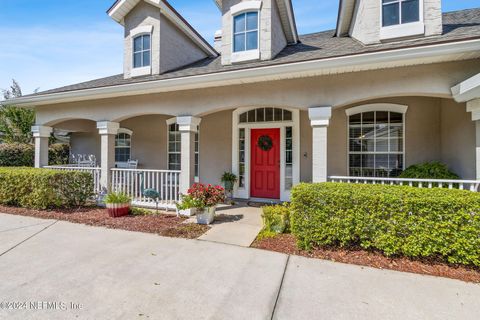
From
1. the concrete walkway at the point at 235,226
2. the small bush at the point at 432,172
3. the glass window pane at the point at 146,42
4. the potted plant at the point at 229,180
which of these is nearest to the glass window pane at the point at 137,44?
the glass window pane at the point at 146,42

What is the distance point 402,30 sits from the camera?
17.4 ft

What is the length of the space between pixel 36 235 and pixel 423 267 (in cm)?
672

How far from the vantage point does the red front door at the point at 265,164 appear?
734 centimetres

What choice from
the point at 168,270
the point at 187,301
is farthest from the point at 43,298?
the point at 187,301

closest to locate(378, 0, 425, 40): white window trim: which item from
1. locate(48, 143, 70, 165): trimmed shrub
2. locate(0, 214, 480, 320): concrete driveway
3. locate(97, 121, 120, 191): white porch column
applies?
locate(0, 214, 480, 320): concrete driveway

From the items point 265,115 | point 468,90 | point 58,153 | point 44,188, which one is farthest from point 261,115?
point 58,153

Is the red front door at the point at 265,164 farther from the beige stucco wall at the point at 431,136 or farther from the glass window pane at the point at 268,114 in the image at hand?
the beige stucco wall at the point at 431,136

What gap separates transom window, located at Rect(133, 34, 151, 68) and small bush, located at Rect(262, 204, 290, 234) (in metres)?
6.09

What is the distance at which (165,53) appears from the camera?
751cm

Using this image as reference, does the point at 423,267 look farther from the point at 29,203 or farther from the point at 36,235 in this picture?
the point at 29,203

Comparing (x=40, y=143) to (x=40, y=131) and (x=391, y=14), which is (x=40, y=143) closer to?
(x=40, y=131)

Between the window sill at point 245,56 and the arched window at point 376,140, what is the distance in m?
2.95

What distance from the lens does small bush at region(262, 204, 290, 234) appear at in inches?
183

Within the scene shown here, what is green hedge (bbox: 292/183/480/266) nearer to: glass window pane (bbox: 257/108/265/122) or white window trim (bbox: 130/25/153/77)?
glass window pane (bbox: 257/108/265/122)
